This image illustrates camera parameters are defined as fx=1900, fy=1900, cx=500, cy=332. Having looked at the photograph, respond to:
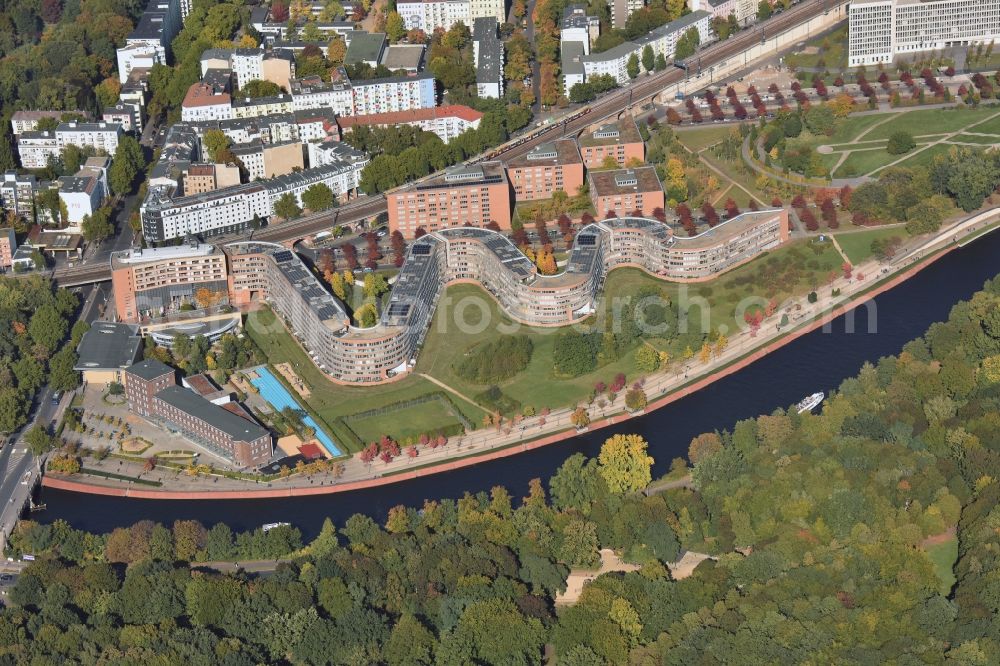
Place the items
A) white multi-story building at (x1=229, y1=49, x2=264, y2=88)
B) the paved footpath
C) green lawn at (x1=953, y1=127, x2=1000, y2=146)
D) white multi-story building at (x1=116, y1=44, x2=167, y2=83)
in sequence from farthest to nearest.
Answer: white multi-story building at (x1=116, y1=44, x2=167, y2=83)
white multi-story building at (x1=229, y1=49, x2=264, y2=88)
green lawn at (x1=953, y1=127, x2=1000, y2=146)
the paved footpath

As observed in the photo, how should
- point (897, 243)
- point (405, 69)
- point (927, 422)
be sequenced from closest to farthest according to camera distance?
point (927, 422), point (897, 243), point (405, 69)

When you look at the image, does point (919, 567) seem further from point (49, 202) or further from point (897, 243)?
point (49, 202)

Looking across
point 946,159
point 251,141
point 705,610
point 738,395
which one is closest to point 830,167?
point 946,159

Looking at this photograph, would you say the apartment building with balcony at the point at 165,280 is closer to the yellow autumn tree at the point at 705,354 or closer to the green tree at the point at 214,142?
the green tree at the point at 214,142

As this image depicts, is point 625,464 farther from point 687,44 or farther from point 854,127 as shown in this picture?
point 687,44

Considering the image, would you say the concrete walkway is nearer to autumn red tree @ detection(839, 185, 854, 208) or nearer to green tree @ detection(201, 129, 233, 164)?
green tree @ detection(201, 129, 233, 164)

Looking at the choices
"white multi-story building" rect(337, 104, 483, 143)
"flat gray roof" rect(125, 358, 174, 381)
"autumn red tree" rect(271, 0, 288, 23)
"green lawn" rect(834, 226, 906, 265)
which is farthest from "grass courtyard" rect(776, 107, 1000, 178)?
"flat gray roof" rect(125, 358, 174, 381)
